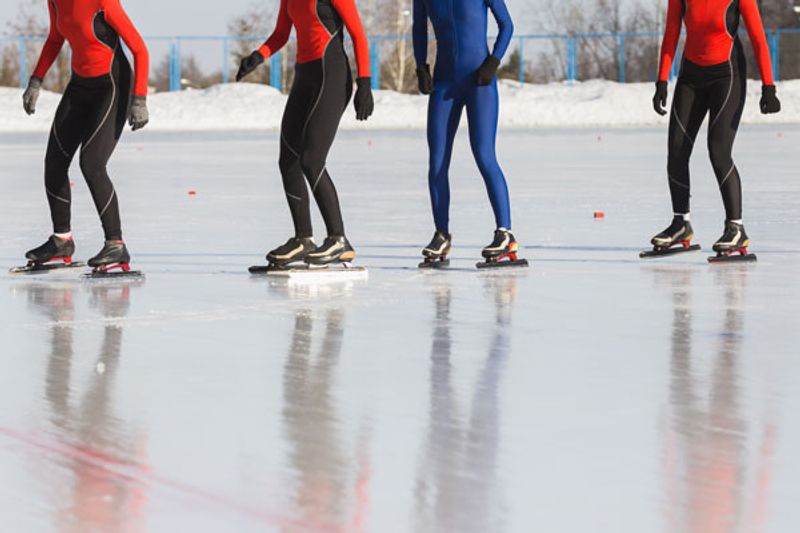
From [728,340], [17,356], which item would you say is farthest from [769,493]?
[17,356]

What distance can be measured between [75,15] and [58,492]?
4.48 meters

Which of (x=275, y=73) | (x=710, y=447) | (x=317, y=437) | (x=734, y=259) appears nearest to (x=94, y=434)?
(x=317, y=437)

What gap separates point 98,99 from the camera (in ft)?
25.0

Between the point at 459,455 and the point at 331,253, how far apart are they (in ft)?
13.0

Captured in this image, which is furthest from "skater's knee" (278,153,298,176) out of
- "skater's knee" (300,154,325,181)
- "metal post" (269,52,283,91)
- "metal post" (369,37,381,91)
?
"metal post" (269,52,283,91)

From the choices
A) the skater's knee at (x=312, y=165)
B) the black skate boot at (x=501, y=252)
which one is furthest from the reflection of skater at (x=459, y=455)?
the black skate boot at (x=501, y=252)

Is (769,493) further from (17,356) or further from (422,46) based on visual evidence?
(422,46)

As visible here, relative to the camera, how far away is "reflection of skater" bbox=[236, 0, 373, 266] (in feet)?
24.8

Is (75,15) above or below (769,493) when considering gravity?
above

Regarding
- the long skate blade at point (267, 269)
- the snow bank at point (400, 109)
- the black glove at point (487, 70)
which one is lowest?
the long skate blade at point (267, 269)

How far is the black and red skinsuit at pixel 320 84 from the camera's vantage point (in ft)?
24.8

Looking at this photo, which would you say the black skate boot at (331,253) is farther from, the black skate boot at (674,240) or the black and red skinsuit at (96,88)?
the black skate boot at (674,240)

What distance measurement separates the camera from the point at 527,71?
2160 inches

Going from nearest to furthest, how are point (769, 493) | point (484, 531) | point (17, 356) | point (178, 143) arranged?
1. point (484, 531)
2. point (769, 493)
3. point (17, 356)
4. point (178, 143)
